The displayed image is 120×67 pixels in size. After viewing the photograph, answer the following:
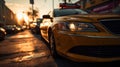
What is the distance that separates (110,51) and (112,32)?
0.35 m

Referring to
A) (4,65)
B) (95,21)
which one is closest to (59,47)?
(95,21)

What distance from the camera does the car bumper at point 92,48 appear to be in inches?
166

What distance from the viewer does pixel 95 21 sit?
14.8 ft

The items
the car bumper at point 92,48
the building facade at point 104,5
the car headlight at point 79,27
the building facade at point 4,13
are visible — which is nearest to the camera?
the car bumper at point 92,48

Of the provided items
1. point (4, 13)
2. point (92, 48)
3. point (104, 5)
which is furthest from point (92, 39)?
point (4, 13)

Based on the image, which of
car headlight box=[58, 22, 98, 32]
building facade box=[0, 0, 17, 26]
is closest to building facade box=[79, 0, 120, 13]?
car headlight box=[58, 22, 98, 32]

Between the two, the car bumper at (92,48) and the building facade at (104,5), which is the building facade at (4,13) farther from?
the car bumper at (92,48)

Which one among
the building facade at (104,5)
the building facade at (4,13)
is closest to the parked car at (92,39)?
the building facade at (104,5)

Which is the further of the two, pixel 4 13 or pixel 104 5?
pixel 4 13

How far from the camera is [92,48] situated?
434cm

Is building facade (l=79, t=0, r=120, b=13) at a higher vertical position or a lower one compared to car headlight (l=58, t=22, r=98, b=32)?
higher

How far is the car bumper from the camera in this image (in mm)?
4215

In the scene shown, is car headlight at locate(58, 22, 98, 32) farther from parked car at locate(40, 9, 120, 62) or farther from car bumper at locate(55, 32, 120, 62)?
car bumper at locate(55, 32, 120, 62)

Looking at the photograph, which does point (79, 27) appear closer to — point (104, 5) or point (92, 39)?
point (92, 39)
